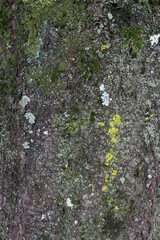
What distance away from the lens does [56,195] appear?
5.51 ft

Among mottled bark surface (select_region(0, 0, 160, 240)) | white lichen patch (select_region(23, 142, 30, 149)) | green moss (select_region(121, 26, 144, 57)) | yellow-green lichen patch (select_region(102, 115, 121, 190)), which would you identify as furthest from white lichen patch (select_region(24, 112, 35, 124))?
green moss (select_region(121, 26, 144, 57))

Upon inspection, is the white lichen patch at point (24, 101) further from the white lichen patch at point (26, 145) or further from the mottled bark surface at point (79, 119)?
the white lichen patch at point (26, 145)

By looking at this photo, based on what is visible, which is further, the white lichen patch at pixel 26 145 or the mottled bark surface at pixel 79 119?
the white lichen patch at pixel 26 145

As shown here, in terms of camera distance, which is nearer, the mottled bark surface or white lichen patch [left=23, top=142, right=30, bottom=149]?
the mottled bark surface

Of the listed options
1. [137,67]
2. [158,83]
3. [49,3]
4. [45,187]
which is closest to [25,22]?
[49,3]

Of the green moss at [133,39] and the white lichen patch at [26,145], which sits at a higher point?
the green moss at [133,39]

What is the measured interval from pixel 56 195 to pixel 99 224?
383 mm

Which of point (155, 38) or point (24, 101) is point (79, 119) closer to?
point (24, 101)

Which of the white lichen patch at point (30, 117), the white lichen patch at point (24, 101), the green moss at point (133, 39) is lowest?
the white lichen patch at point (30, 117)

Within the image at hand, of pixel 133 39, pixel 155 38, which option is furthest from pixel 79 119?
pixel 155 38

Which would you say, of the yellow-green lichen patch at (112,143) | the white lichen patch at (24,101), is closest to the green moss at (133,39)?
the yellow-green lichen patch at (112,143)

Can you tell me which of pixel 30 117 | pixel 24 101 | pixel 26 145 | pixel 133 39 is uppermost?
pixel 133 39

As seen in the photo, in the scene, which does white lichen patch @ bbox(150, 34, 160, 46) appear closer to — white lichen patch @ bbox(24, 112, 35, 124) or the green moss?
the green moss

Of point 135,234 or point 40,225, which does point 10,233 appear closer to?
point 40,225
